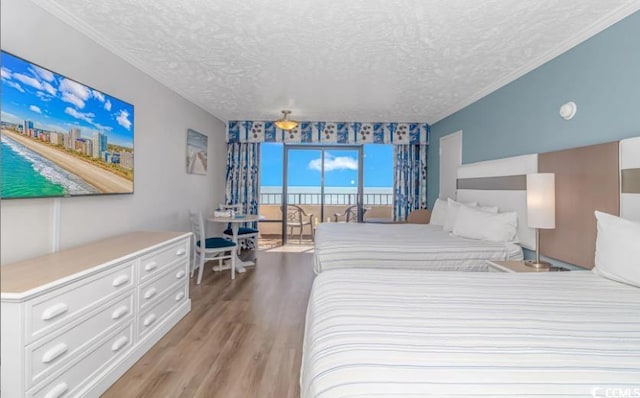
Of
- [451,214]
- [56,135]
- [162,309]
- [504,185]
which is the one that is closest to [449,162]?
[451,214]

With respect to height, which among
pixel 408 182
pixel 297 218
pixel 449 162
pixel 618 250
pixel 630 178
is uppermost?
pixel 449 162

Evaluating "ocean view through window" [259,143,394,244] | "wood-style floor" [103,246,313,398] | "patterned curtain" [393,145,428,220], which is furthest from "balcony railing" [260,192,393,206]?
"wood-style floor" [103,246,313,398]

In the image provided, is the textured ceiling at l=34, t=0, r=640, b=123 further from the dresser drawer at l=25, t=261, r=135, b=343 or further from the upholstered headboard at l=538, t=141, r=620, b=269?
the dresser drawer at l=25, t=261, r=135, b=343

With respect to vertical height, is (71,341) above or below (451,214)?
below

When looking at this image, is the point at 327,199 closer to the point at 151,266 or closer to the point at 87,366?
the point at 151,266

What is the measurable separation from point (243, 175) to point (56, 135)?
399 centimetres

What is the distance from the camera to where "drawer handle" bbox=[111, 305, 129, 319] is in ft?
6.31

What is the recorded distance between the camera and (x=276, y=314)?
2.96 meters

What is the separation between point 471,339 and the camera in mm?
1052

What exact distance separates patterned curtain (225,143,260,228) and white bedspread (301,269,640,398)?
447cm

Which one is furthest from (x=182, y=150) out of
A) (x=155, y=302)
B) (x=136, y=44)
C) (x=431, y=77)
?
(x=431, y=77)

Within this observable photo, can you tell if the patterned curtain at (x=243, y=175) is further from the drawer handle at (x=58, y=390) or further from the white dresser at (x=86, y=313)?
the drawer handle at (x=58, y=390)

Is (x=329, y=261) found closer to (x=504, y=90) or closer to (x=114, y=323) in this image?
(x=114, y=323)

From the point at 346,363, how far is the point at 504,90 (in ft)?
11.9
